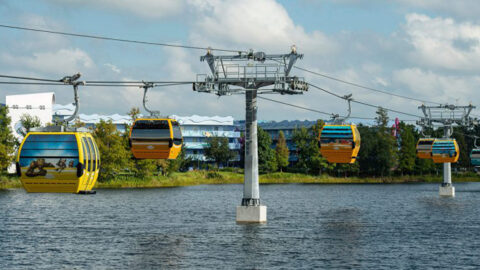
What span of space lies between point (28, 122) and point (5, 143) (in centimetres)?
1454

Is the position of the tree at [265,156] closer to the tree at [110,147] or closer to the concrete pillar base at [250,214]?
the tree at [110,147]

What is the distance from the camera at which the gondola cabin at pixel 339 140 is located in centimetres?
6212

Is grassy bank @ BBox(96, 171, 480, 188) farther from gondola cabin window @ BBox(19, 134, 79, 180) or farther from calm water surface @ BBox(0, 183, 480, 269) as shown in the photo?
gondola cabin window @ BBox(19, 134, 79, 180)

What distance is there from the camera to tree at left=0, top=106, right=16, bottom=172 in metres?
137

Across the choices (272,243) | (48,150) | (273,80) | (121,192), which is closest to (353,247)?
(272,243)

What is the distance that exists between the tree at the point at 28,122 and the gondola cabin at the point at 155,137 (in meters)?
105

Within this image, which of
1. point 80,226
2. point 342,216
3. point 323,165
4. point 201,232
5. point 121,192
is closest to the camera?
point 201,232

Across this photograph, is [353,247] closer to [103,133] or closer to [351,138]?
[351,138]

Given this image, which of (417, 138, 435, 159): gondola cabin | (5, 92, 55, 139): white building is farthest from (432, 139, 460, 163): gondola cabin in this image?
(5, 92, 55, 139): white building

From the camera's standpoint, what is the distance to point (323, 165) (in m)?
187

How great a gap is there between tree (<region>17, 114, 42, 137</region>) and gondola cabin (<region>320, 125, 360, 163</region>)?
339ft

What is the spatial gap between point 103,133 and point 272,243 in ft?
294

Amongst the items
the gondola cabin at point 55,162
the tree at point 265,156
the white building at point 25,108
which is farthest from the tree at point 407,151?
the gondola cabin at point 55,162

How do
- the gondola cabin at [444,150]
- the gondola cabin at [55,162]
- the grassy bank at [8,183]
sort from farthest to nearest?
1. the grassy bank at [8,183]
2. the gondola cabin at [444,150]
3. the gondola cabin at [55,162]
